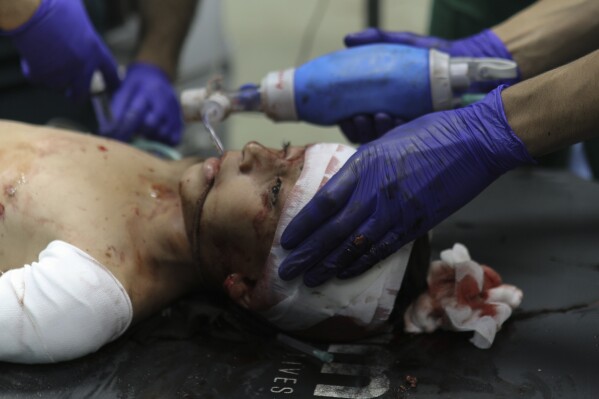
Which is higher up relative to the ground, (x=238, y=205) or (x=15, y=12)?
(x=15, y=12)

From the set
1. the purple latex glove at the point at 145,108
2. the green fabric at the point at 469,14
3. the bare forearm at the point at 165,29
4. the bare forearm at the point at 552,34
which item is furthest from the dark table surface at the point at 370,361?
the bare forearm at the point at 165,29

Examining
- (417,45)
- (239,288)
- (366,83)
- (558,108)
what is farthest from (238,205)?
(417,45)

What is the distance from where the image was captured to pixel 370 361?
1.42m

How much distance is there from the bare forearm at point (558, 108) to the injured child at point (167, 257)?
1.07ft

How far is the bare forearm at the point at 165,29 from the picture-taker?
2.44 meters

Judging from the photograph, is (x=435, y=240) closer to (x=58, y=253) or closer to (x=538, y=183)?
(x=538, y=183)

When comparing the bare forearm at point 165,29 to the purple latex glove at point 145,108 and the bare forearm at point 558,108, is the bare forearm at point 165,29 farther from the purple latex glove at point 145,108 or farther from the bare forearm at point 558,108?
the bare forearm at point 558,108

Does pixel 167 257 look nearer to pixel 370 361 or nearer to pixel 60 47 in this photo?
pixel 370 361

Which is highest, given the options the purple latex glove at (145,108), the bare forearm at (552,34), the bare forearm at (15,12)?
the bare forearm at (15,12)

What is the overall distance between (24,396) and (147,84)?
1.20 m

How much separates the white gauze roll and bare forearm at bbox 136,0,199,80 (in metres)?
1.18

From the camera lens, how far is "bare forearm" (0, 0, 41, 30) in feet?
5.99

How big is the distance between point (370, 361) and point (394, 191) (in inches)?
13.9

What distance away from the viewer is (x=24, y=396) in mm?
1293
